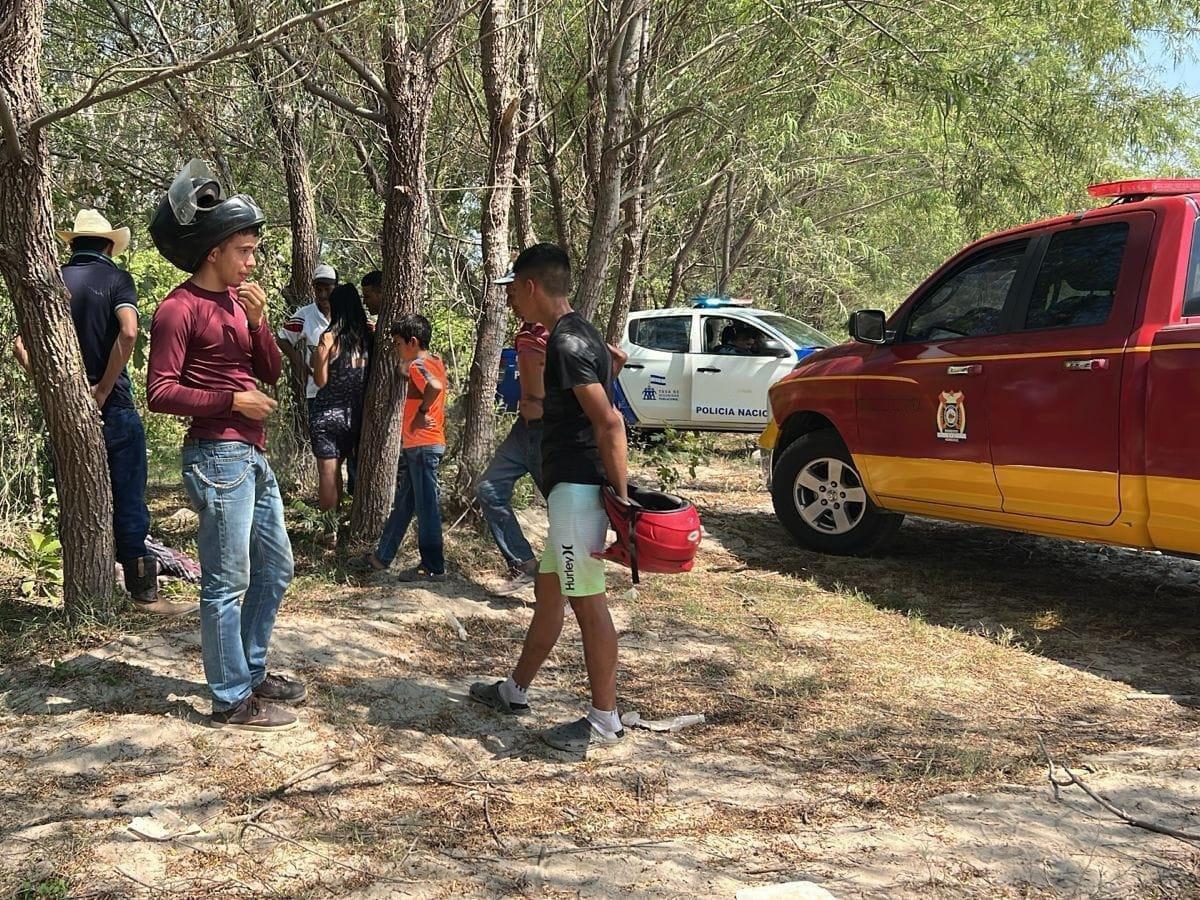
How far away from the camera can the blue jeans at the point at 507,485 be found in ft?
19.3

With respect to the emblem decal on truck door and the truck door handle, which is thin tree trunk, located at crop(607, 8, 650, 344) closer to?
the emblem decal on truck door

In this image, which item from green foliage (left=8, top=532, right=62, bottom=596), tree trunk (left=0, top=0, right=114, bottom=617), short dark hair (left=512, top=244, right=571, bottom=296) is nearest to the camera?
short dark hair (left=512, top=244, right=571, bottom=296)

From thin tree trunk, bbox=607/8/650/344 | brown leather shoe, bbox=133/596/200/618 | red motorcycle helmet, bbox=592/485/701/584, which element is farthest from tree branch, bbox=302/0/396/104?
thin tree trunk, bbox=607/8/650/344

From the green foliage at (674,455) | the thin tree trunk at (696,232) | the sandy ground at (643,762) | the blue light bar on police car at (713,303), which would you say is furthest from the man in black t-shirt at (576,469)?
the thin tree trunk at (696,232)

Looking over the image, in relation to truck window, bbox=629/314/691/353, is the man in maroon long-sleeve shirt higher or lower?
lower

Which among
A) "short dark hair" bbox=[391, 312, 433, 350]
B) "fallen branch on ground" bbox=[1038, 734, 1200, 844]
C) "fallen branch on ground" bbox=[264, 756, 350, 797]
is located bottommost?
"fallen branch on ground" bbox=[264, 756, 350, 797]

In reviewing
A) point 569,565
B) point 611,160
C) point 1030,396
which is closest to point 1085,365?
point 1030,396

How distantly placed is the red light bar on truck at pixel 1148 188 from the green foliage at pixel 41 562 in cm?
569

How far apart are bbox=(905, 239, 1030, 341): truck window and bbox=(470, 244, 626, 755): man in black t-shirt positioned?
2.96 metres

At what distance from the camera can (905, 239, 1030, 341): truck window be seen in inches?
236

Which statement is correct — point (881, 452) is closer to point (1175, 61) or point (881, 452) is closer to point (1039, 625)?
point (1039, 625)

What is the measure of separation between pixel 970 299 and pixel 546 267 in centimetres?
326

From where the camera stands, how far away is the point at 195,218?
376cm

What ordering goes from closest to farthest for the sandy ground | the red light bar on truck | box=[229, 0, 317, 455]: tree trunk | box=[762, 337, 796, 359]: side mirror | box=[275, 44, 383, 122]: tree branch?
the sandy ground
the red light bar on truck
box=[275, 44, 383, 122]: tree branch
box=[229, 0, 317, 455]: tree trunk
box=[762, 337, 796, 359]: side mirror
